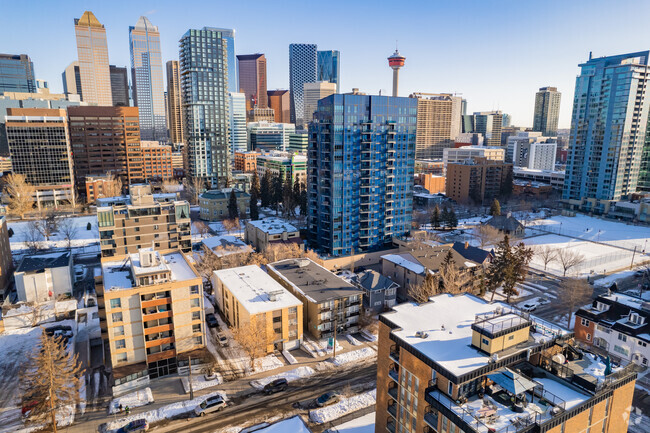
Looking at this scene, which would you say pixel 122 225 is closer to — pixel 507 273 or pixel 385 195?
pixel 385 195

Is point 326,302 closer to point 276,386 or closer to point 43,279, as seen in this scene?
point 276,386

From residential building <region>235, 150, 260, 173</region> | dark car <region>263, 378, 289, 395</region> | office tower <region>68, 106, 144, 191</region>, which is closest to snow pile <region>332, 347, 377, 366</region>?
dark car <region>263, 378, 289, 395</region>

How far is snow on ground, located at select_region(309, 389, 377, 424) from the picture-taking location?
1459 inches

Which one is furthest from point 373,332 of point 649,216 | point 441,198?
point 649,216

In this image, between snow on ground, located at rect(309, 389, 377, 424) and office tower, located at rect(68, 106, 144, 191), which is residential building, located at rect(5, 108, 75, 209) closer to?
office tower, located at rect(68, 106, 144, 191)

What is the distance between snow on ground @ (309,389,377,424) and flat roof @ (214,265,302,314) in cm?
1284

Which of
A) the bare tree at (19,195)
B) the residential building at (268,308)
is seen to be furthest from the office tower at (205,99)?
the residential building at (268,308)

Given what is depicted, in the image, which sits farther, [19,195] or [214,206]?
[214,206]

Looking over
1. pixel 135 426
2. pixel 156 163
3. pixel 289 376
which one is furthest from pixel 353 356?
pixel 156 163

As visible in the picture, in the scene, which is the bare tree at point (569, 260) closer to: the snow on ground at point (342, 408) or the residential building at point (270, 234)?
the residential building at point (270, 234)

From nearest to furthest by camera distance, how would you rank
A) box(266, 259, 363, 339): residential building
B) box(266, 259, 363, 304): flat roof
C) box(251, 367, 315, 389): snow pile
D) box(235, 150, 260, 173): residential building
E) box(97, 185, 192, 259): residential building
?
box(251, 367, 315, 389): snow pile < box(266, 259, 363, 339): residential building < box(266, 259, 363, 304): flat roof < box(97, 185, 192, 259): residential building < box(235, 150, 260, 173): residential building

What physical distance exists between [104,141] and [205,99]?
3863cm

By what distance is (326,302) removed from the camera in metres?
50.5

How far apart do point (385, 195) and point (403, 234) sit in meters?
10.4
